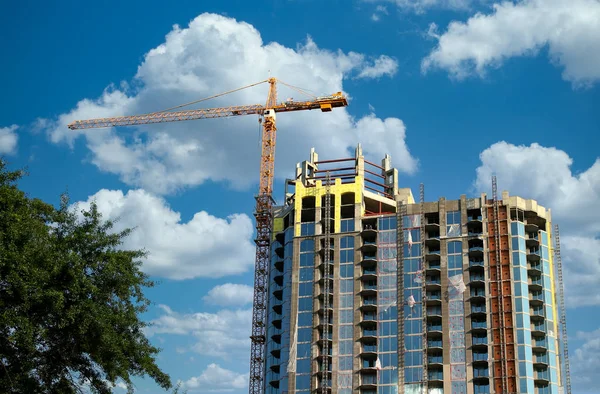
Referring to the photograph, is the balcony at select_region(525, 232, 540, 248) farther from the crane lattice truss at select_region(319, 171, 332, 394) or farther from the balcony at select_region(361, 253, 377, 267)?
the crane lattice truss at select_region(319, 171, 332, 394)

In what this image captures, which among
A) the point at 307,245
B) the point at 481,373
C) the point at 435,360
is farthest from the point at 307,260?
the point at 481,373

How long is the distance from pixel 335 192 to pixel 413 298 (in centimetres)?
2740

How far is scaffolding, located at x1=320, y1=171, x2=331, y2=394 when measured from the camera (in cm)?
16500

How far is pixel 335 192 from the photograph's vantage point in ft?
589

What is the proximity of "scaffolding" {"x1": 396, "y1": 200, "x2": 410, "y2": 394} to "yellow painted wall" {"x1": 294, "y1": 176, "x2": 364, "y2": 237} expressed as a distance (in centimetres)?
770

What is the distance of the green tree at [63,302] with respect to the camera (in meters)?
64.8

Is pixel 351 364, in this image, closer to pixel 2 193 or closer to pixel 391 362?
pixel 391 362

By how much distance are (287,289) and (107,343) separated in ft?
359

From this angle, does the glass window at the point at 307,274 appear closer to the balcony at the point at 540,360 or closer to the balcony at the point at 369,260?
the balcony at the point at 369,260

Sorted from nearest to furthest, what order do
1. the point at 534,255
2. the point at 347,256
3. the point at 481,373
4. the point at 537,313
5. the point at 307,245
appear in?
1. the point at 481,373
2. the point at 537,313
3. the point at 534,255
4. the point at 347,256
5. the point at 307,245

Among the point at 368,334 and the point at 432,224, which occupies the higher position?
the point at 432,224

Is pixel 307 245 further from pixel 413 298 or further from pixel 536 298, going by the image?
pixel 536 298

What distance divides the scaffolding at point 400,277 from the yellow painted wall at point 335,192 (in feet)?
25.3

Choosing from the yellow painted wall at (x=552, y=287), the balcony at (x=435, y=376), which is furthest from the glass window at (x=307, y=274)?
the yellow painted wall at (x=552, y=287)
